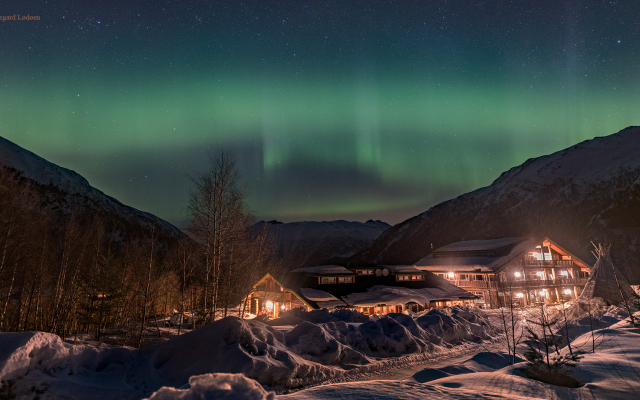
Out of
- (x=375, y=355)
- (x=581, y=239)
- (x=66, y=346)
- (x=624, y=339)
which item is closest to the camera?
(x=66, y=346)

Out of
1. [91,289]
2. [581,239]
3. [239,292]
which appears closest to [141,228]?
[239,292]

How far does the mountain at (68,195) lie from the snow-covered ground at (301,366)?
310 ft

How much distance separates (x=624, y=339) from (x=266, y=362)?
54.9 ft

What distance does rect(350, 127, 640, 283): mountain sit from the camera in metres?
85.1

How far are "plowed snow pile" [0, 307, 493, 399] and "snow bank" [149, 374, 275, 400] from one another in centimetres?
1

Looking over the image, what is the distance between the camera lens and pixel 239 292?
42094mm

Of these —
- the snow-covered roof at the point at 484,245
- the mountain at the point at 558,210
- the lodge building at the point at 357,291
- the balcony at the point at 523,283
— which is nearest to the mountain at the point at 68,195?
the lodge building at the point at 357,291

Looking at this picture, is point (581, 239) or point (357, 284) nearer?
point (357, 284)

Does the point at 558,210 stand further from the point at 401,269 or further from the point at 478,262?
the point at 401,269

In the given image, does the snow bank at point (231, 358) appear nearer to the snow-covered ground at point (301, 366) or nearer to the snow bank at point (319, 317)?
the snow-covered ground at point (301, 366)

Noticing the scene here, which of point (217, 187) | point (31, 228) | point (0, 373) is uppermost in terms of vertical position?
point (217, 187)

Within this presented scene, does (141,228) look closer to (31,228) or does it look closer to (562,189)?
(31,228)

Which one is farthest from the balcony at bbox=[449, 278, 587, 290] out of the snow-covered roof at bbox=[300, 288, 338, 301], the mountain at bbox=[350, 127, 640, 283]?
the mountain at bbox=[350, 127, 640, 283]

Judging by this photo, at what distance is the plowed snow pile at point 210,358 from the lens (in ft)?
27.4
